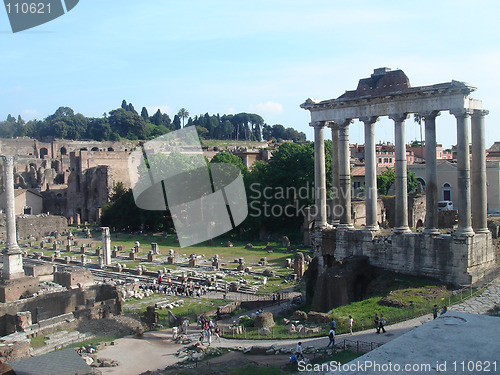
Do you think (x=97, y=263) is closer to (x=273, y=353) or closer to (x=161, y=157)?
(x=161, y=157)

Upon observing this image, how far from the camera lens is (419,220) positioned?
3894 centimetres

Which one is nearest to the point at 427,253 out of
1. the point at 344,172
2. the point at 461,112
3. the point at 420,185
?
the point at 344,172

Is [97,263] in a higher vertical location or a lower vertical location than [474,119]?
lower

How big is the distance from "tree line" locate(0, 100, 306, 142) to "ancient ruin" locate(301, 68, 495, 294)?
3593 inches

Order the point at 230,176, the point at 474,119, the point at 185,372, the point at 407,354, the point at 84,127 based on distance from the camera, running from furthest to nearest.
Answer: the point at 84,127 < the point at 230,176 < the point at 474,119 < the point at 185,372 < the point at 407,354

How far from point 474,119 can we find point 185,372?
13188 millimetres

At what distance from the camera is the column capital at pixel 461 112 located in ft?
60.2

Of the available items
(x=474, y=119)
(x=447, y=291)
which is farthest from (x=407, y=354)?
(x=474, y=119)

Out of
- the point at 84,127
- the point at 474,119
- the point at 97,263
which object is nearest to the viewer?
the point at 474,119

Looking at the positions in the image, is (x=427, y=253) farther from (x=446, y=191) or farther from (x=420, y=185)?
(x=420, y=185)

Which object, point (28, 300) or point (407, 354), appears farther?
point (28, 300)

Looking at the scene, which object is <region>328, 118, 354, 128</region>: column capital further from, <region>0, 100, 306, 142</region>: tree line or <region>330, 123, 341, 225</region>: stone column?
<region>0, 100, 306, 142</region>: tree line

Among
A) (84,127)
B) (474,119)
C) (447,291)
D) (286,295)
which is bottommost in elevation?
(286,295)

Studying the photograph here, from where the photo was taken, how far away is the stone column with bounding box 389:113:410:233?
65.3ft
